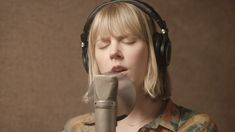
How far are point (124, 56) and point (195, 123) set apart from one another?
0.29 m

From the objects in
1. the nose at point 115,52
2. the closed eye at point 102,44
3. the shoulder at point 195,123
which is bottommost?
the shoulder at point 195,123

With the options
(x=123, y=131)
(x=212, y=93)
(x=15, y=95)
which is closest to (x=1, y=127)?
(x=15, y=95)

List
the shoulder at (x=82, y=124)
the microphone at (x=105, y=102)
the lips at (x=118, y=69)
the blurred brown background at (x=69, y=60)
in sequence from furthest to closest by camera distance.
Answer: the blurred brown background at (x=69, y=60) < the shoulder at (x=82, y=124) < the lips at (x=118, y=69) < the microphone at (x=105, y=102)

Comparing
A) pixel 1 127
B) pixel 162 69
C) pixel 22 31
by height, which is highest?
pixel 22 31

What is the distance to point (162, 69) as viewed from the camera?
1.15 m

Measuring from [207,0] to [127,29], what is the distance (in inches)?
32.0

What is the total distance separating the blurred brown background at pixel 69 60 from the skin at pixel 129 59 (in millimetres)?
545

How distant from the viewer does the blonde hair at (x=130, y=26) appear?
3.57 ft

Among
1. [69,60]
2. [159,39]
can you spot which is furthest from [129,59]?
[69,60]

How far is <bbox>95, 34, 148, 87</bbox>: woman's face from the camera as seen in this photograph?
1050mm

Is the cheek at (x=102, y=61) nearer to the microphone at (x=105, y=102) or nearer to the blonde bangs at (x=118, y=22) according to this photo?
the blonde bangs at (x=118, y=22)

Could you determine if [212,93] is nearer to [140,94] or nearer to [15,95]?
[140,94]

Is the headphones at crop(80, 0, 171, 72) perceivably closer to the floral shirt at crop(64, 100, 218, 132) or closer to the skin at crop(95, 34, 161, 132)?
the skin at crop(95, 34, 161, 132)

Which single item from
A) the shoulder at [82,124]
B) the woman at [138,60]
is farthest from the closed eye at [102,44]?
the shoulder at [82,124]
